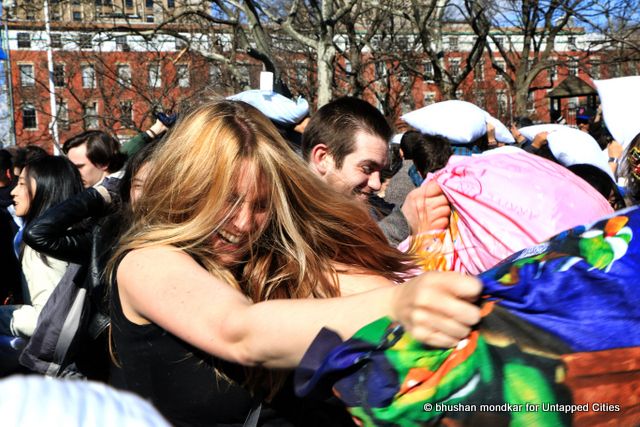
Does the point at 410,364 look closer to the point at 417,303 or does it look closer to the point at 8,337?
the point at 417,303

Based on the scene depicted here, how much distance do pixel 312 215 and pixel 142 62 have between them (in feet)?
67.1

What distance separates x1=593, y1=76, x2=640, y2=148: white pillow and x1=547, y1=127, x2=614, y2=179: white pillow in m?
1.86

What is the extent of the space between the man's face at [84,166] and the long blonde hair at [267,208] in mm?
3325

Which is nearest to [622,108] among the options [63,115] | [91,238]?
[91,238]

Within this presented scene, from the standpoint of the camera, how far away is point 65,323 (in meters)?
3.15

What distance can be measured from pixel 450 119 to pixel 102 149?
275 cm

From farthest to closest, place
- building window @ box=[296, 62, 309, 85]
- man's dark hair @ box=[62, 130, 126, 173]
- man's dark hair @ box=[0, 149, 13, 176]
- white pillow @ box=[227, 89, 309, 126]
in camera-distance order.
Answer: building window @ box=[296, 62, 309, 85]
man's dark hair @ box=[0, 149, 13, 176]
man's dark hair @ box=[62, 130, 126, 173]
white pillow @ box=[227, 89, 309, 126]

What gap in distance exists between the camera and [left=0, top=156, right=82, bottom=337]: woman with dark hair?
4070 mm

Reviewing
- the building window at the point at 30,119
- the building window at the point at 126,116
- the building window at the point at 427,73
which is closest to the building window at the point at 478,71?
the building window at the point at 427,73

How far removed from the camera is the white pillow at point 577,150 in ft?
11.9

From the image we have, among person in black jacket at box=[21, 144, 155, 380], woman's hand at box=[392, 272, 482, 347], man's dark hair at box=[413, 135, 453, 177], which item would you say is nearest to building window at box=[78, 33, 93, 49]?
person in black jacket at box=[21, 144, 155, 380]

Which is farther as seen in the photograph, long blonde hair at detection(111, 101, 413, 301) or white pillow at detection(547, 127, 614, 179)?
white pillow at detection(547, 127, 614, 179)

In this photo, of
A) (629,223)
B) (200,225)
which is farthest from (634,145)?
(200,225)

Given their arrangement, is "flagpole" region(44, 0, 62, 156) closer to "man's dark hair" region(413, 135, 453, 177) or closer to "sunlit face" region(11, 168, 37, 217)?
"sunlit face" region(11, 168, 37, 217)
